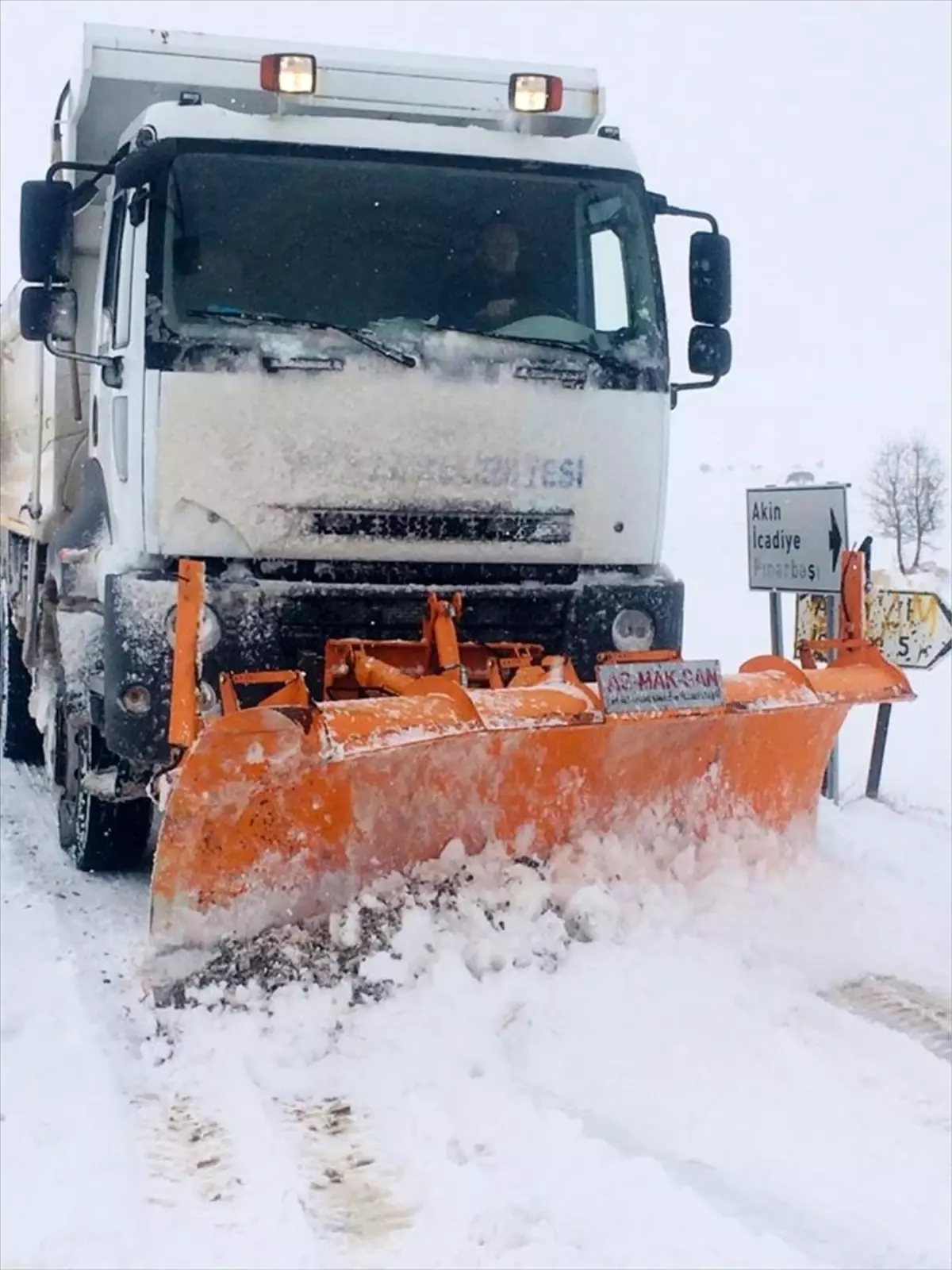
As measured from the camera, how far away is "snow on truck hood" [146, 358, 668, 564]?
4359 millimetres

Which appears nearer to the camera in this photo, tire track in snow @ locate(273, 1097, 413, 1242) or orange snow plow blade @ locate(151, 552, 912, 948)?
tire track in snow @ locate(273, 1097, 413, 1242)

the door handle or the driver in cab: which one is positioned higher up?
the driver in cab

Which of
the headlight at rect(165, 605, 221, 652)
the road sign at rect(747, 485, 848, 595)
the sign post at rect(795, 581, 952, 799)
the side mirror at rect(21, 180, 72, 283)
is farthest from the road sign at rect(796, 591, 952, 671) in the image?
the side mirror at rect(21, 180, 72, 283)

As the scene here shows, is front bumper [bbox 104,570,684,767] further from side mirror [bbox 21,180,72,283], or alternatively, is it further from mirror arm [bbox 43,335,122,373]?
side mirror [bbox 21,180,72,283]

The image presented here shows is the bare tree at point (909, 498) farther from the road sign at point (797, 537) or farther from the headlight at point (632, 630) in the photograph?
the headlight at point (632, 630)

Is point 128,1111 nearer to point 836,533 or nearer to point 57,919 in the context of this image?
point 57,919

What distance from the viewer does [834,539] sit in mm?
6398

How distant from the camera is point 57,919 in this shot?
483 centimetres

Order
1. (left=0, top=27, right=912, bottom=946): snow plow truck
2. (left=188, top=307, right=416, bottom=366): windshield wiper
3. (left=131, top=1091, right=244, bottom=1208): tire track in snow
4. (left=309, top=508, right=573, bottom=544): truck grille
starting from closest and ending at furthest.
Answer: (left=131, top=1091, right=244, bottom=1208): tire track in snow < (left=0, top=27, right=912, bottom=946): snow plow truck < (left=188, top=307, right=416, bottom=366): windshield wiper < (left=309, top=508, right=573, bottom=544): truck grille

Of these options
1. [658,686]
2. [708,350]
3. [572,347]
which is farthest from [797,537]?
[658,686]

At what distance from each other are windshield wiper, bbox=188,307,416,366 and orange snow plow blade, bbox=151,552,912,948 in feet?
2.89

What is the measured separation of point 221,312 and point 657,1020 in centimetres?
267

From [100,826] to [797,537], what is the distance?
3.64 metres

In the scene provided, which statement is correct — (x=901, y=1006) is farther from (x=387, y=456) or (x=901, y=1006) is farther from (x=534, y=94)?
(x=534, y=94)
